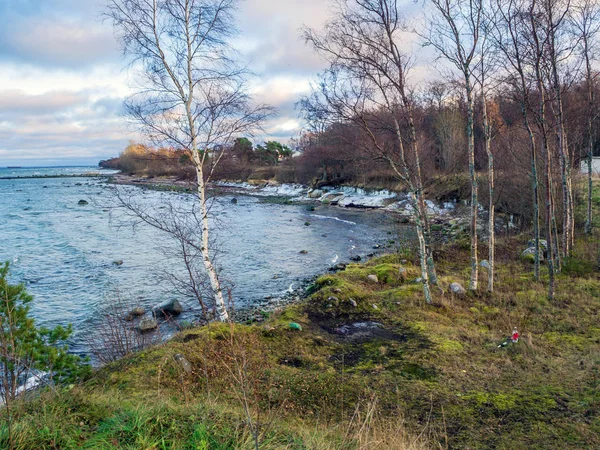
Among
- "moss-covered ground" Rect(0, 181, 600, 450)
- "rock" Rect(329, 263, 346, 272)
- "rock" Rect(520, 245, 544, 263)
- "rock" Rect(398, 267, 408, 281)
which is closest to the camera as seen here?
"moss-covered ground" Rect(0, 181, 600, 450)

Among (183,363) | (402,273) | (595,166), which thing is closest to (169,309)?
(183,363)

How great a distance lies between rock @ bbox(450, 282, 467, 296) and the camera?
9.97 m

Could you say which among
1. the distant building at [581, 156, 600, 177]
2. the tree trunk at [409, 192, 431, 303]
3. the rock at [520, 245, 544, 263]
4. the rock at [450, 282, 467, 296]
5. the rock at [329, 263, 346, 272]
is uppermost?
the distant building at [581, 156, 600, 177]

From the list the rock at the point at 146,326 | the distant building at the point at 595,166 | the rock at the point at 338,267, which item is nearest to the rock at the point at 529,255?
the rock at the point at 338,267

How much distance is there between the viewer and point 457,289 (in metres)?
10.1

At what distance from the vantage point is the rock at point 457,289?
32.7 ft

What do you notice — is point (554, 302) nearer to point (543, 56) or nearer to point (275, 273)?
point (543, 56)

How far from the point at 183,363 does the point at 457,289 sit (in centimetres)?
709

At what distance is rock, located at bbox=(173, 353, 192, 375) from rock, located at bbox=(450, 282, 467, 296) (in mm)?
6895

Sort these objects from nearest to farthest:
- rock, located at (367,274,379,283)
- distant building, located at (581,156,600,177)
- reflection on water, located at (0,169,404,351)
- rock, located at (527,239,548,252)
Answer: rock, located at (367,274,379,283) < reflection on water, located at (0,169,404,351) < rock, located at (527,239,548,252) < distant building, located at (581,156,600,177)

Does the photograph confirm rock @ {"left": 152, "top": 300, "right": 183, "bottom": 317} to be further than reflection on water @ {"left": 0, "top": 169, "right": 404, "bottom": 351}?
No

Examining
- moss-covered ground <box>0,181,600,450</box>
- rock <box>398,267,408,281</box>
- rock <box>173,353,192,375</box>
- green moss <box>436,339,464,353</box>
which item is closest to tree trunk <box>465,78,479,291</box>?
moss-covered ground <box>0,181,600,450</box>

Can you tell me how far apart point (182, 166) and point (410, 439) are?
700 cm

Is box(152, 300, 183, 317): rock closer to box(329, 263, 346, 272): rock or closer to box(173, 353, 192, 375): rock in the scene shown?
box(173, 353, 192, 375): rock
